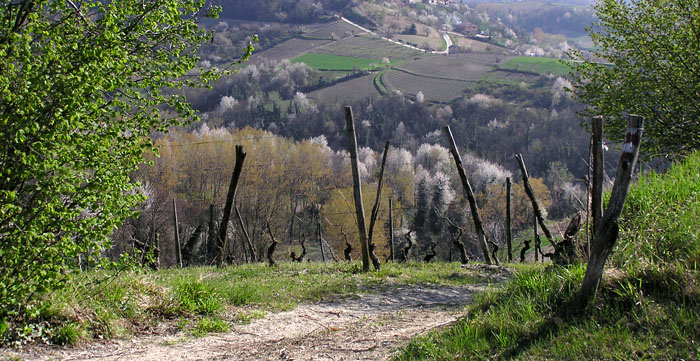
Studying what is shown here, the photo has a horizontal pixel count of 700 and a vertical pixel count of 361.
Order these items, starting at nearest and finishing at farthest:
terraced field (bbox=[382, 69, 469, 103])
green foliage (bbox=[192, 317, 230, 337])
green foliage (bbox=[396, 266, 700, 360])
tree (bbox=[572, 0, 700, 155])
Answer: green foliage (bbox=[396, 266, 700, 360]) < green foliage (bbox=[192, 317, 230, 337]) < tree (bbox=[572, 0, 700, 155]) < terraced field (bbox=[382, 69, 469, 103])

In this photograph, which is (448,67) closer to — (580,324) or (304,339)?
(304,339)

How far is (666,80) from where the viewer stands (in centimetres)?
1524

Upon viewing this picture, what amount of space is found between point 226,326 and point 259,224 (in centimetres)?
3798

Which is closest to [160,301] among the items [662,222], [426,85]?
[662,222]

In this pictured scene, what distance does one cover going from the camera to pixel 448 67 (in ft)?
475

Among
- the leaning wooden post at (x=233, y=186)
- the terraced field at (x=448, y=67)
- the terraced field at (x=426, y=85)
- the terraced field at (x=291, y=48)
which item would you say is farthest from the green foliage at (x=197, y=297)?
the terraced field at (x=291, y=48)

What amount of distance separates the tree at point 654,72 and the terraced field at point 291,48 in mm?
133129

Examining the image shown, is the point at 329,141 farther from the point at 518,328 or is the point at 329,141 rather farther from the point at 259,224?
the point at 518,328

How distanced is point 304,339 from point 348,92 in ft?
383

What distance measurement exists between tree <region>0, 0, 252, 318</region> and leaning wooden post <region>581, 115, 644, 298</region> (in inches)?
169

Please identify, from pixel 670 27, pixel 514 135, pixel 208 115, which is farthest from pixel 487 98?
pixel 670 27

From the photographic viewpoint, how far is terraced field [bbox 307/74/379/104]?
11644 cm

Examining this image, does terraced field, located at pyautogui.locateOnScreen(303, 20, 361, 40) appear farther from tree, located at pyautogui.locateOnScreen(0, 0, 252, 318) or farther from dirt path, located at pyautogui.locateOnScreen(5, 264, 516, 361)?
tree, located at pyautogui.locateOnScreen(0, 0, 252, 318)

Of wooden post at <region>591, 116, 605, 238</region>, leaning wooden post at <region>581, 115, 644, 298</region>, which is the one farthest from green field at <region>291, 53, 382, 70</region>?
leaning wooden post at <region>581, 115, 644, 298</region>
